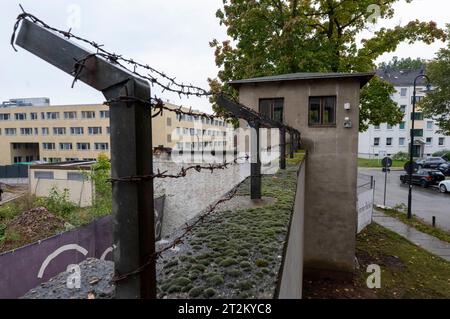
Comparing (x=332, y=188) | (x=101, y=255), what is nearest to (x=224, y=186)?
(x=332, y=188)

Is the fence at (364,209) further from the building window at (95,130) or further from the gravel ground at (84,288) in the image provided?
the building window at (95,130)

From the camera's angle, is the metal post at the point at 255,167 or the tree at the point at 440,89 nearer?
the metal post at the point at 255,167

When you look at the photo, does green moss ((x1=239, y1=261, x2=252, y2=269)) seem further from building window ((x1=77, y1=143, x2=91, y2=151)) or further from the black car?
building window ((x1=77, y1=143, x2=91, y2=151))

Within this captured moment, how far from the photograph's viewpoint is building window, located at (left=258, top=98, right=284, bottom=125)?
10078 millimetres

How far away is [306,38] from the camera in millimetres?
14477

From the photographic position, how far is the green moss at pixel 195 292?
1393 mm

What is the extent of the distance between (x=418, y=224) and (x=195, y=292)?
54.2 feet

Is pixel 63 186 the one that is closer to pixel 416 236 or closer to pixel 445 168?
pixel 416 236

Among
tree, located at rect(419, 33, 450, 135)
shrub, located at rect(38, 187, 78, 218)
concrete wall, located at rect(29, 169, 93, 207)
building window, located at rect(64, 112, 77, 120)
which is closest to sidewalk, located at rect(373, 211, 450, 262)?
tree, located at rect(419, 33, 450, 135)

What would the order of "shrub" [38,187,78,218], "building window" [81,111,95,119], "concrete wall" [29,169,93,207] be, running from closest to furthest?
1. "shrub" [38,187,78,218]
2. "concrete wall" [29,169,93,207]
3. "building window" [81,111,95,119]

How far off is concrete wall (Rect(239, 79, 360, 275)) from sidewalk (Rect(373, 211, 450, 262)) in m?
4.50

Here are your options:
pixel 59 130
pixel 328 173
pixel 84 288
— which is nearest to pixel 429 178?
pixel 328 173

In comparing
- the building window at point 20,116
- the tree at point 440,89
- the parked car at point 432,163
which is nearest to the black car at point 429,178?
the tree at point 440,89

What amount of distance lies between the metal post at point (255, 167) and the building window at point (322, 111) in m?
6.59
